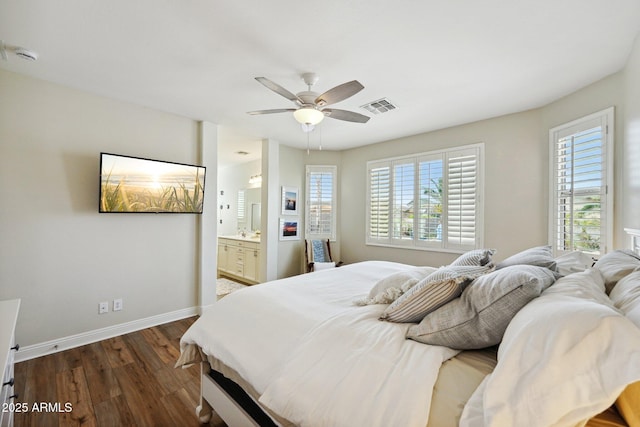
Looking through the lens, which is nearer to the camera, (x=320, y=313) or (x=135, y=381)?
(x=320, y=313)

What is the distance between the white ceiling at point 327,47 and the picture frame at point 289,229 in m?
2.23

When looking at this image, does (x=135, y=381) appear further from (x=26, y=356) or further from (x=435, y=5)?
(x=435, y=5)

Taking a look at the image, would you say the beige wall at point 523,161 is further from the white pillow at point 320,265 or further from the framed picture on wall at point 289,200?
the framed picture on wall at point 289,200

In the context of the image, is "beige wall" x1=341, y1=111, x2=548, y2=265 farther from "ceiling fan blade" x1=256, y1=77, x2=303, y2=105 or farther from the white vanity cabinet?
the white vanity cabinet

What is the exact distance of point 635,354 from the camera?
65 cm

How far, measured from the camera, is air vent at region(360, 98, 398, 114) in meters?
3.02

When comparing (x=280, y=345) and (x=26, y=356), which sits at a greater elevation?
(x=280, y=345)

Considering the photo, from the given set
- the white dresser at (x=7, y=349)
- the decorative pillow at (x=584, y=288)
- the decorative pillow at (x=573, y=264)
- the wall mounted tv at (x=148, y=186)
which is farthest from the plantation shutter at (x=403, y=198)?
the white dresser at (x=7, y=349)

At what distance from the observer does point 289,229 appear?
4.89 metres

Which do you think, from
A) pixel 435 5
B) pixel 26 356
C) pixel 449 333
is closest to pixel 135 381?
pixel 26 356

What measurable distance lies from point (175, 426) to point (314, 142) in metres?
3.99

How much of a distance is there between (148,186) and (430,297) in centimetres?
315

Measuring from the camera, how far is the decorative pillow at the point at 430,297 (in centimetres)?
120

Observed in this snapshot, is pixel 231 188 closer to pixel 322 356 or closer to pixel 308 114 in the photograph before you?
pixel 308 114
